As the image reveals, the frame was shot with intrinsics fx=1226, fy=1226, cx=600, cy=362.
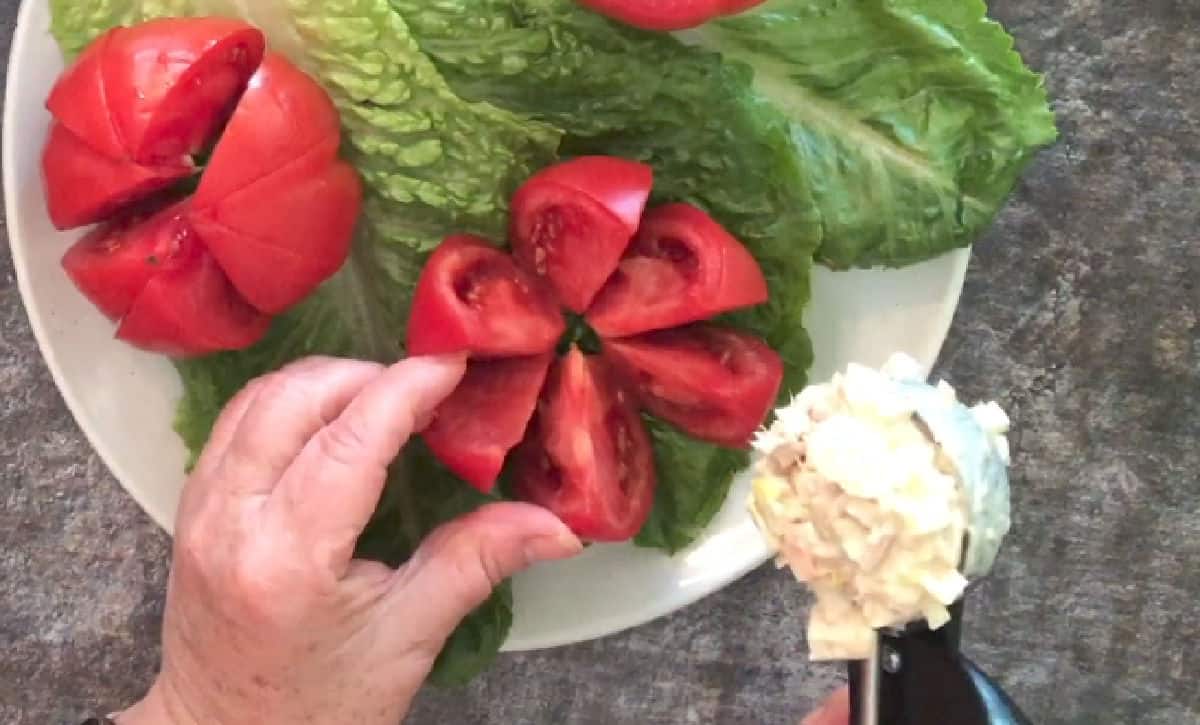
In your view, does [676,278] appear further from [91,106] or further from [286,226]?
[91,106]

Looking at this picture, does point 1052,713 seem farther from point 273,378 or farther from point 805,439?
point 273,378

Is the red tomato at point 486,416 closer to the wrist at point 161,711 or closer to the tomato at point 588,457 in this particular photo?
the tomato at point 588,457

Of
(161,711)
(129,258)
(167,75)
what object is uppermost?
(167,75)

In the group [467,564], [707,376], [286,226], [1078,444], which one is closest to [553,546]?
[467,564]

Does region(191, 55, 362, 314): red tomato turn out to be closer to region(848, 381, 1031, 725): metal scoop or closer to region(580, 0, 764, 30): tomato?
region(580, 0, 764, 30): tomato

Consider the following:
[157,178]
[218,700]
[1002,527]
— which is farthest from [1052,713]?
[157,178]

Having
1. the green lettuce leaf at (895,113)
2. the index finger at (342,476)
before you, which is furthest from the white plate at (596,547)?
the index finger at (342,476)

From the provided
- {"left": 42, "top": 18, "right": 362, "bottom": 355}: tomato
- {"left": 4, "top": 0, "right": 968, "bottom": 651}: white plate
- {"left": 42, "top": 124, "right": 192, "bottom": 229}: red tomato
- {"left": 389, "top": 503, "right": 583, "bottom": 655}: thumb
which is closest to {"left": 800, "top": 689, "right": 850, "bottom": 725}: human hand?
{"left": 4, "top": 0, "right": 968, "bottom": 651}: white plate
